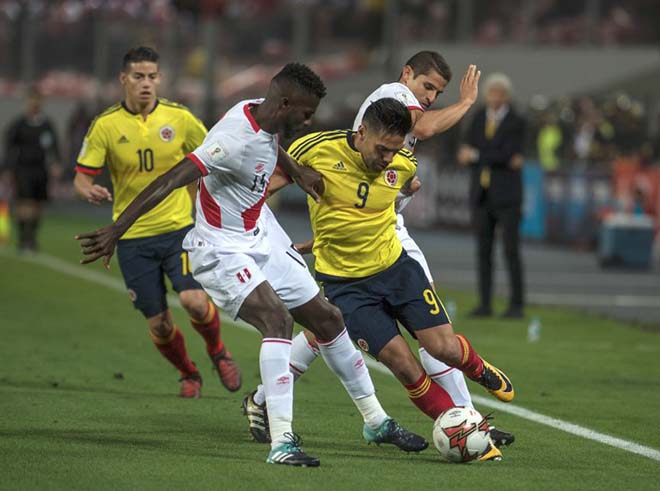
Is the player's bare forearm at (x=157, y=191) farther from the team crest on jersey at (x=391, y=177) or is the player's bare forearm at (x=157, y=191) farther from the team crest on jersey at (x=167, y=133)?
the team crest on jersey at (x=167, y=133)

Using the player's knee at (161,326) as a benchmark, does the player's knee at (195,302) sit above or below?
above

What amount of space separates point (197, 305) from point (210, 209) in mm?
2336

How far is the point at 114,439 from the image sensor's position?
8.07 m

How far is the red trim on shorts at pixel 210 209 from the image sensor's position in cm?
766

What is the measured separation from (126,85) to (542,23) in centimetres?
2642

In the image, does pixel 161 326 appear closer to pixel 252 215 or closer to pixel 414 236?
pixel 252 215

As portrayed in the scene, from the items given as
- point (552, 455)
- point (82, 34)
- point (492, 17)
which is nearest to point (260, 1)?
point (82, 34)

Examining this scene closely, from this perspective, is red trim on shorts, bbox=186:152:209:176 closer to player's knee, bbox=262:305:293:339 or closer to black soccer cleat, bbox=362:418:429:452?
player's knee, bbox=262:305:293:339

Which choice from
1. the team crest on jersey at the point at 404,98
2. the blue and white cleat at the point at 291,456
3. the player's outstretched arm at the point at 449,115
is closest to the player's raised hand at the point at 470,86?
the player's outstretched arm at the point at 449,115

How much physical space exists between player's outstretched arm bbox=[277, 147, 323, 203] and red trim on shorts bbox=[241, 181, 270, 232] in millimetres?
168

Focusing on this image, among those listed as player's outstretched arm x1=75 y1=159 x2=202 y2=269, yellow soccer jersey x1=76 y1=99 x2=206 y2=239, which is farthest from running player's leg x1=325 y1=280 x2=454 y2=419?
yellow soccer jersey x1=76 y1=99 x2=206 y2=239

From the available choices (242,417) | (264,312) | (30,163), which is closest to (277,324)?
(264,312)

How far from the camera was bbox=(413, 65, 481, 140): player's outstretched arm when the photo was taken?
851cm

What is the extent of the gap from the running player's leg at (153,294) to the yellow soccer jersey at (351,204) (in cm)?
219
